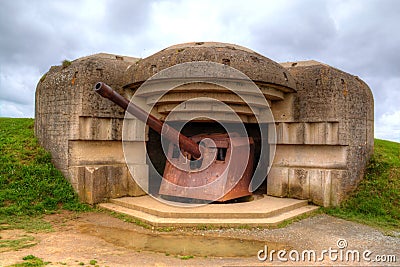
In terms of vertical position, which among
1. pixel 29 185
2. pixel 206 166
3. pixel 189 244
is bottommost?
pixel 189 244

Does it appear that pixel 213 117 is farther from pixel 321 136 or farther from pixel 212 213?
pixel 321 136

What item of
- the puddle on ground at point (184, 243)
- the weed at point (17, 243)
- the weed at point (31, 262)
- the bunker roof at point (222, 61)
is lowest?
the puddle on ground at point (184, 243)

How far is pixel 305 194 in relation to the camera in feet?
28.4

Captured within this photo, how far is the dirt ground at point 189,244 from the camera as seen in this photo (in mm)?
4781

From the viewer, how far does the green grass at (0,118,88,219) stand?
7.31m

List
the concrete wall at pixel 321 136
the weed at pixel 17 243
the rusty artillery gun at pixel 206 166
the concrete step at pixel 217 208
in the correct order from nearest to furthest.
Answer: the weed at pixel 17 243
the concrete step at pixel 217 208
the rusty artillery gun at pixel 206 166
the concrete wall at pixel 321 136

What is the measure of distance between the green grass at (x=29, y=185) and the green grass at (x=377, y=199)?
5676mm

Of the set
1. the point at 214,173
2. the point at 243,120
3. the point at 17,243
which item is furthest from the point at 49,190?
the point at 243,120

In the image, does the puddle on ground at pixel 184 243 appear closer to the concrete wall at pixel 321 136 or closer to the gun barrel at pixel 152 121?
the gun barrel at pixel 152 121

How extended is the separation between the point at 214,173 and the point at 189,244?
245 cm

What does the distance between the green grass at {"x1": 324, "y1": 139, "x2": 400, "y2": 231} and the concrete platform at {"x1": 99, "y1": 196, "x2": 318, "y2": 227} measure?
85 cm

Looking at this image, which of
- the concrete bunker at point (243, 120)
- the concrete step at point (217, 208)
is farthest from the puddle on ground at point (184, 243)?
the concrete bunker at point (243, 120)

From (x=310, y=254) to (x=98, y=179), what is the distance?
16.1ft

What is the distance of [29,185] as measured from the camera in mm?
7891
